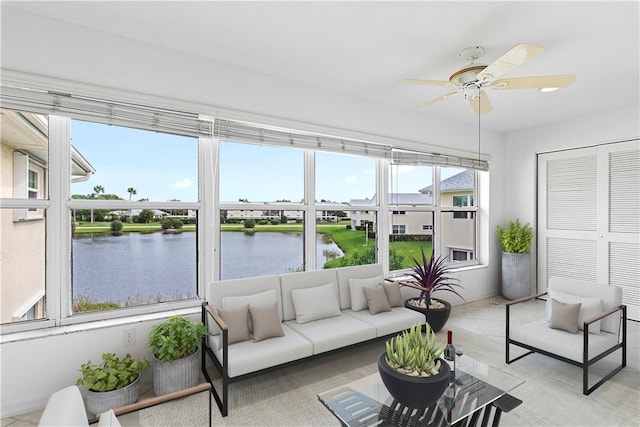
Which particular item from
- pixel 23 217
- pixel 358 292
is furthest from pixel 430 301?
pixel 23 217

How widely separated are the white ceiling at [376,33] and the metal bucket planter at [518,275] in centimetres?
272

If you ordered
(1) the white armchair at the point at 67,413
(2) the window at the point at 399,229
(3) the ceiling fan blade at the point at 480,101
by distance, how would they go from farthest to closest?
(2) the window at the point at 399,229, (3) the ceiling fan blade at the point at 480,101, (1) the white armchair at the point at 67,413

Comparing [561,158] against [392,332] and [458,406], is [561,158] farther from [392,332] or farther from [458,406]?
[458,406]

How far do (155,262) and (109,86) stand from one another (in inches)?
62.6

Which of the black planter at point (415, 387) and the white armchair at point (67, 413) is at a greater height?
the white armchair at point (67, 413)

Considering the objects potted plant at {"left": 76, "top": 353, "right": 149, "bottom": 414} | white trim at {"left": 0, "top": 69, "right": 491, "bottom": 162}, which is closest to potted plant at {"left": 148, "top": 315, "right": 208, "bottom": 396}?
potted plant at {"left": 76, "top": 353, "right": 149, "bottom": 414}

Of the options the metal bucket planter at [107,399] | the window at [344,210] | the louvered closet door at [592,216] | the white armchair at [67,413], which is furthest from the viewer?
the louvered closet door at [592,216]

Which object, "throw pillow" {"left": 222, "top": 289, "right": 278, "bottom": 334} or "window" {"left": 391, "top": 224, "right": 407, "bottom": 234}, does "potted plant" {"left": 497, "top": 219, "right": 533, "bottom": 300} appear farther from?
"throw pillow" {"left": 222, "top": 289, "right": 278, "bottom": 334}

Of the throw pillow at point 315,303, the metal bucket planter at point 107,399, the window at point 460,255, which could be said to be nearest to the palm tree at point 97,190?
the metal bucket planter at point 107,399

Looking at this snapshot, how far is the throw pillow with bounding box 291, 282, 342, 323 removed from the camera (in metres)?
3.13

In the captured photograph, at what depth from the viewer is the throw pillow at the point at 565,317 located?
294 centimetres

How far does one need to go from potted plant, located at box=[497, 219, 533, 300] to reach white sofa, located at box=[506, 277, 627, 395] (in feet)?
6.82

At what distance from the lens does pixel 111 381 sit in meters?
2.30

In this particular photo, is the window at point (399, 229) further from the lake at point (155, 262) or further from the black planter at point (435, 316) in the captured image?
the lake at point (155, 262)
